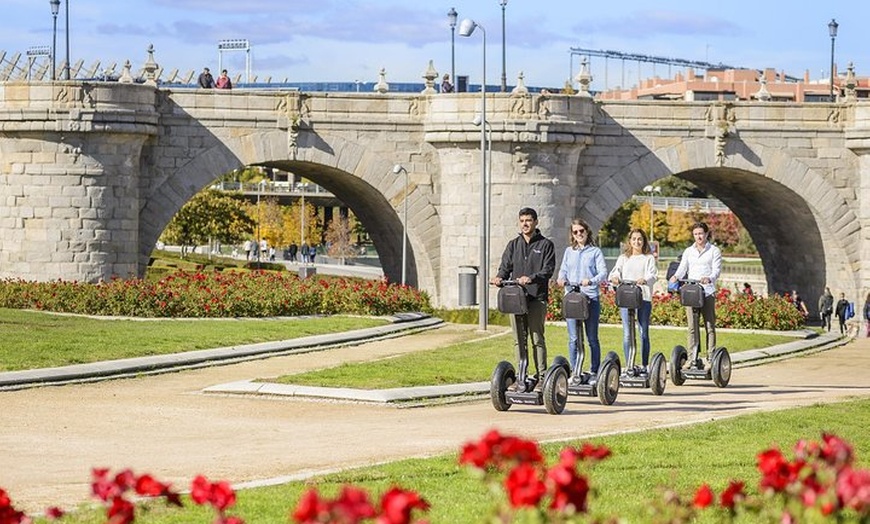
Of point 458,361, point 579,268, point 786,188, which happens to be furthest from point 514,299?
point 786,188

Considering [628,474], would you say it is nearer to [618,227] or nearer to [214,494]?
[214,494]

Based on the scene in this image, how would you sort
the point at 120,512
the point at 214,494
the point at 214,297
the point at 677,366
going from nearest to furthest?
Result: 1. the point at 120,512
2. the point at 214,494
3. the point at 677,366
4. the point at 214,297

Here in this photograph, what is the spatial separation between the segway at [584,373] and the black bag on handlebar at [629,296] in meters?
1.06

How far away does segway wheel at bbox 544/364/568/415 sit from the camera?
56.6ft

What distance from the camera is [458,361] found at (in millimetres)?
24641

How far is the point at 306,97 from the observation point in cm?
4106

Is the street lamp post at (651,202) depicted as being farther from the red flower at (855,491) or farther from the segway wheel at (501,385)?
the red flower at (855,491)

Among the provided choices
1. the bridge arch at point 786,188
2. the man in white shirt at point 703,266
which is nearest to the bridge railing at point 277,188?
the bridge arch at point 786,188

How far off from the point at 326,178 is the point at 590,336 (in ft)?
87.4

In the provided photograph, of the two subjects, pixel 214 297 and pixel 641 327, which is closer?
pixel 641 327

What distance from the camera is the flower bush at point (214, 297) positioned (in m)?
32.7

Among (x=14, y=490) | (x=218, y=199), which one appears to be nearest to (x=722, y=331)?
(x=14, y=490)

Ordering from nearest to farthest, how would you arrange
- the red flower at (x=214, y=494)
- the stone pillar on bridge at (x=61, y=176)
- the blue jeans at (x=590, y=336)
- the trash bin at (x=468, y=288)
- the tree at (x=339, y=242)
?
1. the red flower at (x=214, y=494)
2. the blue jeans at (x=590, y=336)
3. the stone pillar on bridge at (x=61, y=176)
4. the trash bin at (x=468, y=288)
5. the tree at (x=339, y=242)

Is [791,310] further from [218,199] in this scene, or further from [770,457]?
[218,199]
